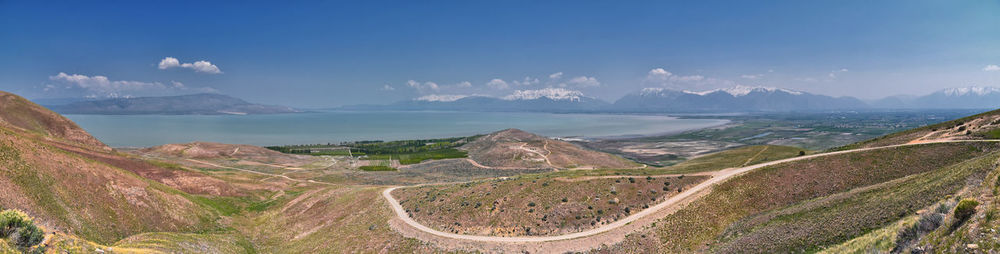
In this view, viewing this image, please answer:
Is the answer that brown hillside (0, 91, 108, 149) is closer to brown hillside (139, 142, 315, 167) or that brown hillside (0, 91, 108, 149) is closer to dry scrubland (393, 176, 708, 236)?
brown hillside (139, 142, 315, 167)

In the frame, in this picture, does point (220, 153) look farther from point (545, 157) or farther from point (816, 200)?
point (816, 200)

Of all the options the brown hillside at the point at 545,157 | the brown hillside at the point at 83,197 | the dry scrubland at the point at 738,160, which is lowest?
the brown hillside at the point at 545,157

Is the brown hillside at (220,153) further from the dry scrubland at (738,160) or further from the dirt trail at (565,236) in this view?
the dry scrubland at (738,160)

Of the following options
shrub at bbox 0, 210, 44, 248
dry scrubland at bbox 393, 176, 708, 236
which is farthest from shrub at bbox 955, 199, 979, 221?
shrub at bbox 0, 210, 44, 248

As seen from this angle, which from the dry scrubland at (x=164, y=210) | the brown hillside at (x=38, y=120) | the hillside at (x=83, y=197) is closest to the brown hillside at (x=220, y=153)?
the brown hillside at (x=38, y=120)

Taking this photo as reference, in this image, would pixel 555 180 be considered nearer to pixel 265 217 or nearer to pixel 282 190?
pixel 265 217

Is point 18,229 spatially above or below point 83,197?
above

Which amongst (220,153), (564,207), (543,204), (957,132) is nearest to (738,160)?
(957,132)
